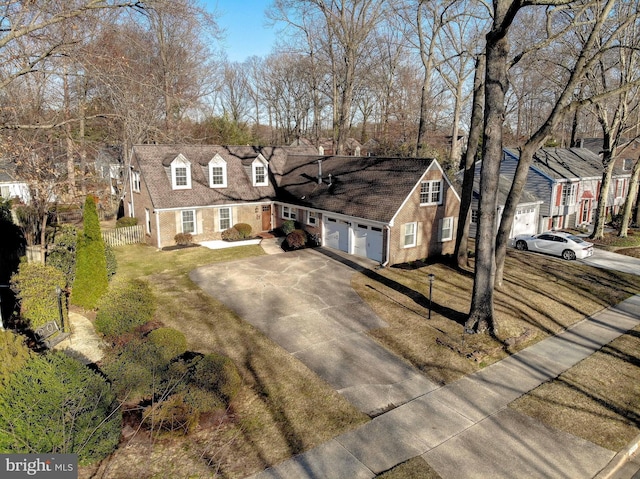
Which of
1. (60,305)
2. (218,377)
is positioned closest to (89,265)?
(60,305)

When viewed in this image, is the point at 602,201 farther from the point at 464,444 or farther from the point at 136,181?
the point at 136,181

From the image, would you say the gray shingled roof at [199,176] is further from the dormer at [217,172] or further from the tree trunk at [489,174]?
the tree trunk at [489,174]

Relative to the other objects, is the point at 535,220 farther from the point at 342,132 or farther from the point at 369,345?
the point at 369,345

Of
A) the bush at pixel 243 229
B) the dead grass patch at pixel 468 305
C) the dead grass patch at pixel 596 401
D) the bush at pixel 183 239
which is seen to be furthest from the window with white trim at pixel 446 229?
the bush at pixel 183 239

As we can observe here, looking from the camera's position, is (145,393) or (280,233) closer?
(145,393)

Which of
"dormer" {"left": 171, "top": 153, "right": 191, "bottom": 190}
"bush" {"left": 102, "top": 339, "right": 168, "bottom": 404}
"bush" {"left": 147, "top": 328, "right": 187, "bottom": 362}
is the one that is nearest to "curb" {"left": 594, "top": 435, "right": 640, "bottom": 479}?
"bush" {"left": 102, "top": 339, "right": 168, "bottom": 404}

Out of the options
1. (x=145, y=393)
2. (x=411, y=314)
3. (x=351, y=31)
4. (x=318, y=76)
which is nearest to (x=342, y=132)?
(x=351, y=31)
